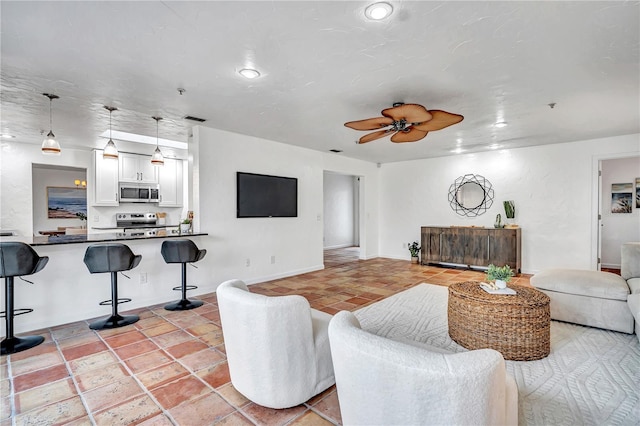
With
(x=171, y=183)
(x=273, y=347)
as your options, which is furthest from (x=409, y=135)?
(x=171, y=183)

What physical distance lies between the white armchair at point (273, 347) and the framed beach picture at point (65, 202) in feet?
24.3

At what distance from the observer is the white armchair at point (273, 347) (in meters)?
1.71

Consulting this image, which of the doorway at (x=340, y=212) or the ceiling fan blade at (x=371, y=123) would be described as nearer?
the ceiling fan blade at (x=371, y=123)

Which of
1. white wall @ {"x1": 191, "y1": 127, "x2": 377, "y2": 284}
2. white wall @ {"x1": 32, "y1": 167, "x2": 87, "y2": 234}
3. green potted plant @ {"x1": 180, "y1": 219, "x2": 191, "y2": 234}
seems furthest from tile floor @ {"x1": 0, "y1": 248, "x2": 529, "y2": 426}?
white wall @ {"x1": 32, "y1": 167, "x2": 87, "y2": 234}

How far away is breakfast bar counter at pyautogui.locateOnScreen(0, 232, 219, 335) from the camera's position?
127 inches

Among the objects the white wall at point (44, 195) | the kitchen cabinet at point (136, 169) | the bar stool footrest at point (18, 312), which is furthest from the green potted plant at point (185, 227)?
the white wall at point (44, 195)

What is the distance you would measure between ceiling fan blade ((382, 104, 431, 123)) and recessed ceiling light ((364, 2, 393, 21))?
88cm

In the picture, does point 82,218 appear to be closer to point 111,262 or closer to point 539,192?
point 111,262

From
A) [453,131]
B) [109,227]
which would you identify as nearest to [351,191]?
[453,131]

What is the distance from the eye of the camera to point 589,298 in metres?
3.07

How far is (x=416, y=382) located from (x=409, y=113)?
236 centimetres

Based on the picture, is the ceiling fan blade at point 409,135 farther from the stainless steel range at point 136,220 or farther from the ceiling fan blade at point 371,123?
the stainless steel range at point 136,220

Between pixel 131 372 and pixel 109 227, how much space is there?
486cm

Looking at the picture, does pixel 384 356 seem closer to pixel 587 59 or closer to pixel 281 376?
pixel 281 376
